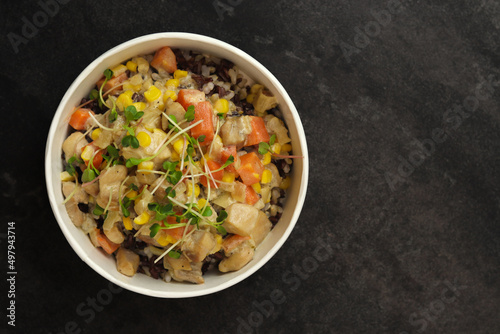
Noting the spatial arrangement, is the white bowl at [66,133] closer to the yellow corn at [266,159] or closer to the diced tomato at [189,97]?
the yellow corn at [266,159]

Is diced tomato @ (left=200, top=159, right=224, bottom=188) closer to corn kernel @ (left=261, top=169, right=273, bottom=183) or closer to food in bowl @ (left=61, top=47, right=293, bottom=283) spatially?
food in bowl @ (left=61, top=47, right=293, bottom=283)

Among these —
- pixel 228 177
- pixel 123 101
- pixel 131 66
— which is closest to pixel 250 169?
pixel 228 177

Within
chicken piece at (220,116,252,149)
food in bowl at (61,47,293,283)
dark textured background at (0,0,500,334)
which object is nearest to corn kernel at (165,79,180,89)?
food in bowl at (61,47,293,283)

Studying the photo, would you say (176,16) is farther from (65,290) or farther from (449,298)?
(449,298)

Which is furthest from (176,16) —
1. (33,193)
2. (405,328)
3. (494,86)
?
(405,328)

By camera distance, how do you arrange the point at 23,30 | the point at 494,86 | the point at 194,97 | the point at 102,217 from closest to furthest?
the point at 194,97
the point at 102,217
the point at 23,30
the point at 494,86
